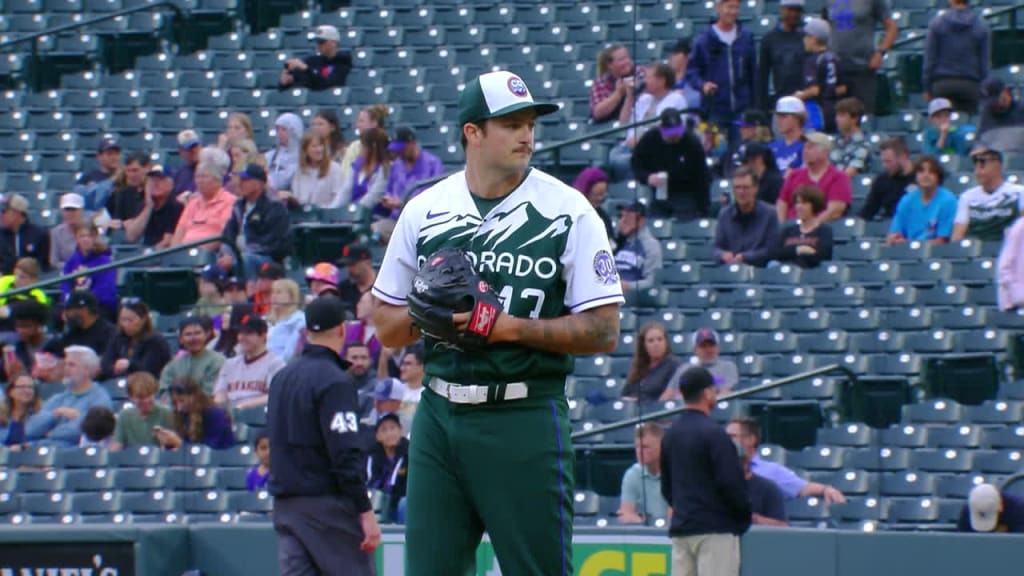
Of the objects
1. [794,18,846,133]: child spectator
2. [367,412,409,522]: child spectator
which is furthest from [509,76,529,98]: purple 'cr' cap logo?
[794,18,846,133]: child spectator

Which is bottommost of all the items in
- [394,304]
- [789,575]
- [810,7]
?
[789,575]

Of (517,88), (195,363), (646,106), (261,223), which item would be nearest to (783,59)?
(646,106)

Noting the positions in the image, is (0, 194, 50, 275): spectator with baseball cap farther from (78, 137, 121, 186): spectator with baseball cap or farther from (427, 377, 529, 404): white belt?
(427, 377, 529, 404): white belt

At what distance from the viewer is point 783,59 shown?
14961 millimetres

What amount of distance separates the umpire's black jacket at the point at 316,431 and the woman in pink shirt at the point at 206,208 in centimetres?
688

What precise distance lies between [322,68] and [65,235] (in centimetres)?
322

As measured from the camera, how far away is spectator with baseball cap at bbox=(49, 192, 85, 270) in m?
15.4

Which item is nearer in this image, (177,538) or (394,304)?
(394,304)

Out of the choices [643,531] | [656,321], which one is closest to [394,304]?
[643,531]

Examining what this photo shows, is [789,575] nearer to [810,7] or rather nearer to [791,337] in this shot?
[791,337]

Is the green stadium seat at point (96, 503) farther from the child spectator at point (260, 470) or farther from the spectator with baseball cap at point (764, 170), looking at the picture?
the spectator with baseball cap at point (764, 170)

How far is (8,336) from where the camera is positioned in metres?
13.5

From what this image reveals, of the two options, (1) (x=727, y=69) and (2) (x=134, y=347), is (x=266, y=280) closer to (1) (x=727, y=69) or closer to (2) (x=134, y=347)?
(2) (x=134, y=347)

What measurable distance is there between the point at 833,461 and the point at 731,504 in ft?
7.50
